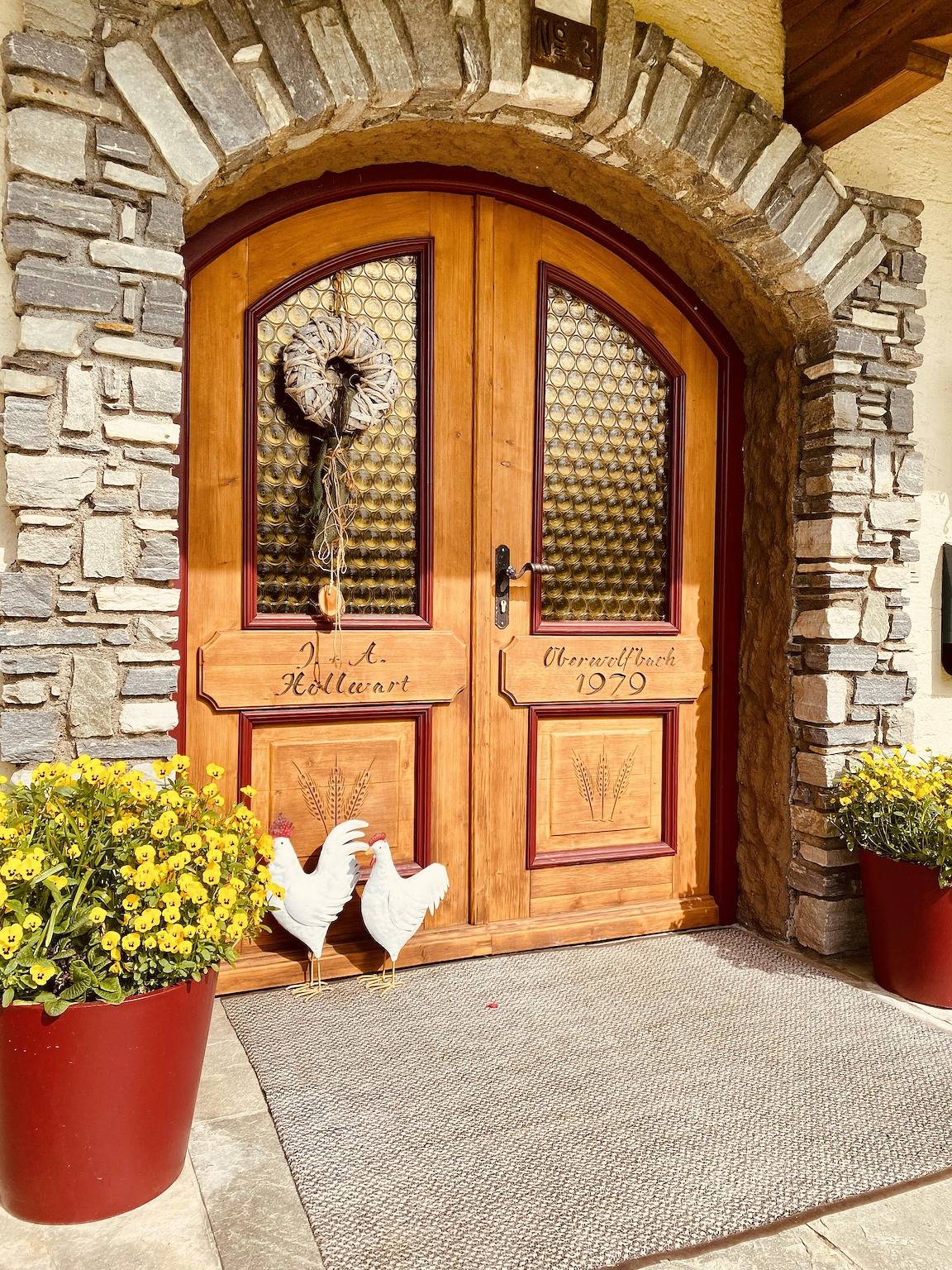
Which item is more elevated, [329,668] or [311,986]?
[329,668]

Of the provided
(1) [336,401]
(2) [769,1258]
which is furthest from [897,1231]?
(1) [336,401]

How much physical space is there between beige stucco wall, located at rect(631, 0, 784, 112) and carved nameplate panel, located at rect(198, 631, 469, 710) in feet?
6.02

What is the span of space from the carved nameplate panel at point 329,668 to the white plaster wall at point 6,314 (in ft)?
2.08

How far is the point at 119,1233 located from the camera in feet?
4.92

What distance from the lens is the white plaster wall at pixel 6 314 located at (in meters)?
1.92

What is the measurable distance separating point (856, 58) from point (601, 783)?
224 cm

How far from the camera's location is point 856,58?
8.35ft

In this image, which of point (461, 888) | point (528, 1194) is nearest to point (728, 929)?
point (461, 888)

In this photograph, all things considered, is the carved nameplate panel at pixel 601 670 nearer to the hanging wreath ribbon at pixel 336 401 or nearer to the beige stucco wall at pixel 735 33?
the hanging wreath ribbon at pixel 336 401

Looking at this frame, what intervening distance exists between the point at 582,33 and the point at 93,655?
6.52 feet

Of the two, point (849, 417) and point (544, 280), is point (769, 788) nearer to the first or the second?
point (849, 417)

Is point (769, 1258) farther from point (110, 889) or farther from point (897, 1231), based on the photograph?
point (110, 889)

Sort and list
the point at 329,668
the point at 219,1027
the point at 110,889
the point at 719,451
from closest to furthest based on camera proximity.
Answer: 1. the point at 110,889
2. the point at 219,1027
3. the point at 329,668
4. the point at 719,451

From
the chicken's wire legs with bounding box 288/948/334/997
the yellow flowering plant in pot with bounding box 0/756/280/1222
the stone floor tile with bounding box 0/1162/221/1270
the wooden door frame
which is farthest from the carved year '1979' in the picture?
the stone floor tile with bounding box 0/1162/221/1270
